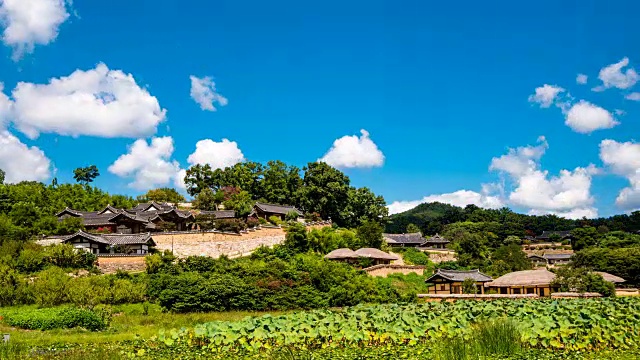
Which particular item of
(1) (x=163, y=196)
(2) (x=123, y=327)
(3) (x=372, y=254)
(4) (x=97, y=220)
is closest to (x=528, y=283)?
(3) (x=372, y=254)

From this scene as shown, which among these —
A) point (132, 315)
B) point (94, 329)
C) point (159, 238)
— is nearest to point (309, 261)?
point (159, 238)

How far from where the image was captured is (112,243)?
28562 millimetres

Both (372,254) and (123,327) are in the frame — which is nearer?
(123,327)

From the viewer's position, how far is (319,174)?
46.8 metres

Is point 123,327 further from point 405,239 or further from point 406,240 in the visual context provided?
point 405,239

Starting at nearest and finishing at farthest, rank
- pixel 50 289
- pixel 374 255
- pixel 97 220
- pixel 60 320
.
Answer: pixel 60 320
pixel 50 289
pixel 374 255
pixel 97 220

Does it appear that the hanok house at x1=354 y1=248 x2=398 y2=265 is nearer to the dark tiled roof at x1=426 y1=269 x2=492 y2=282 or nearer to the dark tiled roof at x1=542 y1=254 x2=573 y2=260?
the dark tiled roof at x1=426 y1=269 x2=492 y2=282

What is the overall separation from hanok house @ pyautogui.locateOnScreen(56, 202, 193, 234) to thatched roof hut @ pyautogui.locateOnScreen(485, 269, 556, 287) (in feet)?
64.8

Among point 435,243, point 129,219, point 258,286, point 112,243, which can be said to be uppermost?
point 129,219

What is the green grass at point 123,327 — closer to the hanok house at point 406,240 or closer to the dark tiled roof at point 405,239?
the hanok house at point 406,240

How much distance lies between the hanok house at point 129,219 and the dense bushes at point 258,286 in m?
8.55

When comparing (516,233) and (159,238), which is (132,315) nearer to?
(159,238)

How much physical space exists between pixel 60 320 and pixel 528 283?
22.2m

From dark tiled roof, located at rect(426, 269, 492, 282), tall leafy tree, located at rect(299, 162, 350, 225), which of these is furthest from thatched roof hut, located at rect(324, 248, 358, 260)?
tall leafy tree, located at rect(299, 162, 350, 225)
